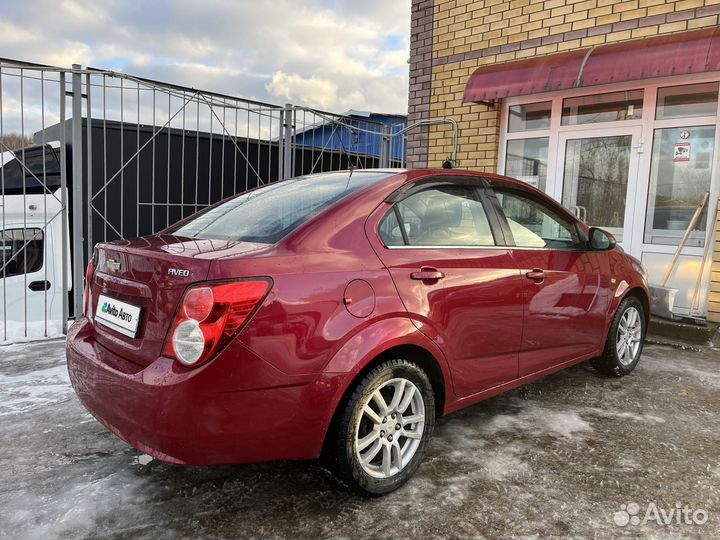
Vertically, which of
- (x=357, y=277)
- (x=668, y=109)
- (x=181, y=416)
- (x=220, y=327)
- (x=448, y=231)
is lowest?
(x=181, y=416)

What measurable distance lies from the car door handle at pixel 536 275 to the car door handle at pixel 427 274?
75 cm

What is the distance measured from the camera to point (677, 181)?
19.7ft

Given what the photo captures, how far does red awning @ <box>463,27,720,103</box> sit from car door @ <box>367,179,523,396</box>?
3425 mm

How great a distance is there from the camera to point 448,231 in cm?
295

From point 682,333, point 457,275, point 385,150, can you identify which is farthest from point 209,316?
point 385,150

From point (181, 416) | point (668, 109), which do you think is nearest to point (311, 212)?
point (181, 416)

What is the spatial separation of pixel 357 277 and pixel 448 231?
2.51ft

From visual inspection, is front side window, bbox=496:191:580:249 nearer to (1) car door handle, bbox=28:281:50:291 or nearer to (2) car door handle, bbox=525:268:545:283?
(2) car door handle, bbox=525:268:545:283

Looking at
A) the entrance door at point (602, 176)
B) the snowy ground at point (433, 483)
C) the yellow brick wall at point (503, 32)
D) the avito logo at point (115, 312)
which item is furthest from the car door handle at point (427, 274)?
the yellow brick wall at point (503, 32)

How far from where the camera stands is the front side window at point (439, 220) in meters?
2.71

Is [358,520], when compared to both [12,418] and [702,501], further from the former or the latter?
[12,418]

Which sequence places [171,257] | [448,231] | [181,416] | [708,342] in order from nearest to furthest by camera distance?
[181,416], [171,257], [448,231], [708,342]

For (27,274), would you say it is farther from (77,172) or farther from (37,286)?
(77,172)

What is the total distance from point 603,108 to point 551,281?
156 inches
